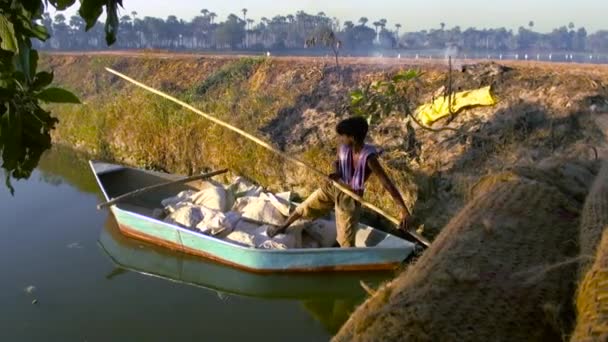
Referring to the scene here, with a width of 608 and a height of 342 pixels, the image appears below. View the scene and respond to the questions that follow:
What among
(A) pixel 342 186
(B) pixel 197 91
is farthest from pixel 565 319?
(B) pixel 197 91

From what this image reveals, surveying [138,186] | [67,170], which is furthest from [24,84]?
[67,170]

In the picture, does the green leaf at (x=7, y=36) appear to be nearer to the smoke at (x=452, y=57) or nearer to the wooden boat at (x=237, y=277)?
the wooden boat at (x=237, y=277)

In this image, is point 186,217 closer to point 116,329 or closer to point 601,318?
point 116,329

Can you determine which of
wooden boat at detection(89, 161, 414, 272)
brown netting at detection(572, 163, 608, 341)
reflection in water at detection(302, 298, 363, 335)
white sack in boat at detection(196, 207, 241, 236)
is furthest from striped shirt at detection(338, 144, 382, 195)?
brown netting at detection(572, 163, 608, 341)

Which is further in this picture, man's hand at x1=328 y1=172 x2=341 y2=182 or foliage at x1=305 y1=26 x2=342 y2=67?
foliage at x1=305 y1=26 x2=342 y2=67

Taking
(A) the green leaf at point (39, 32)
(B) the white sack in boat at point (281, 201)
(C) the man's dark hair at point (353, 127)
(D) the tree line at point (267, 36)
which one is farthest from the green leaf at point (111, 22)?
(D) the tree line at point (267, 36)

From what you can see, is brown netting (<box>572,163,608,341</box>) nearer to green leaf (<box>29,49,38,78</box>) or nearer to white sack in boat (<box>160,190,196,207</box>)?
green leaf (<box>29,49,38,78</box>)

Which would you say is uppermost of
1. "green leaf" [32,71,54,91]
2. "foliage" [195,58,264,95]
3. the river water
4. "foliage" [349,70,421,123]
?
"foliage" [195,58,264,95]

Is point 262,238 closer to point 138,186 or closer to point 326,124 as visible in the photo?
point 138,186

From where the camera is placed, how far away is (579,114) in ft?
23.4

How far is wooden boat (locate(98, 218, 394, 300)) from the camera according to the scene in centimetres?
614

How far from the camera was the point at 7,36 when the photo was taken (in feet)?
3.60

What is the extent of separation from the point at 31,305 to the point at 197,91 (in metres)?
8.15

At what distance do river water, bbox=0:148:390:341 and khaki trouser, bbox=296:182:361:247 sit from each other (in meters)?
0.43
